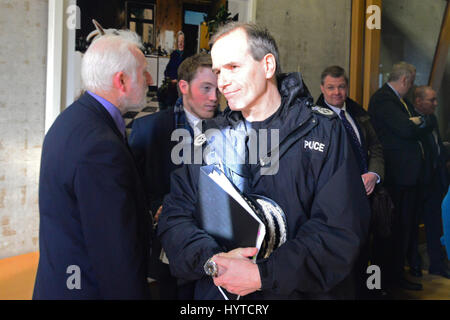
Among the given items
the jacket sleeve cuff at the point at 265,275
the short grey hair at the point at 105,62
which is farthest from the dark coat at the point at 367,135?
the jacket sleeve cuff at the point at 265,275

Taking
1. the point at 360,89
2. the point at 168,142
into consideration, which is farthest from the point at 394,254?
the point at 168,142

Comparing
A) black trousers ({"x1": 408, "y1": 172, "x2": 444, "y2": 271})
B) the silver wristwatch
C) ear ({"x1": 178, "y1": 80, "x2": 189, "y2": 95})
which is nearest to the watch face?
the silver wristwatch

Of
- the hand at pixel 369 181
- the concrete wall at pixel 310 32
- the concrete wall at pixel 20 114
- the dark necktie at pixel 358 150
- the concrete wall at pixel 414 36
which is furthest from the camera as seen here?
the concrete wall at pixel 414 36

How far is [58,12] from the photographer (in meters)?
2.67

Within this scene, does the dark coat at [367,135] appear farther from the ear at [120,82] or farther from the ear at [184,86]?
the ear at [120,82]

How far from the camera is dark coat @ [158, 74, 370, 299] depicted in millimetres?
1201

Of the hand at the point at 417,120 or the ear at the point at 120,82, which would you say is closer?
the ear at the point at 120,82

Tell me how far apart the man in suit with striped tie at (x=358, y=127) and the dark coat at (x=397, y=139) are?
31 centimetres

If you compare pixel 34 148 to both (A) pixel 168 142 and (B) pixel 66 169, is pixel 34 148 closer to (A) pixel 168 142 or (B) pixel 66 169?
(A) pixel 168 142

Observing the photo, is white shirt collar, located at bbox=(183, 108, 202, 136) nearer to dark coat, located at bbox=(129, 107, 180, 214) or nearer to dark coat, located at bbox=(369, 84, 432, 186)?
dark coat, located at bbox=(129, 107, 180, 214)

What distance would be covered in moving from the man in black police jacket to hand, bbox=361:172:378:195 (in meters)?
1.54

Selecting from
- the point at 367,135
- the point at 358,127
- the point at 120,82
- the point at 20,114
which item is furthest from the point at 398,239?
the point at 20,114

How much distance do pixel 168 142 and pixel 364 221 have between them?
51.2 inches

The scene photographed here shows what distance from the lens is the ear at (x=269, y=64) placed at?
139 centimetres
